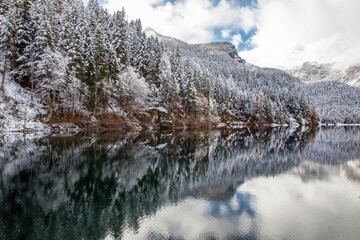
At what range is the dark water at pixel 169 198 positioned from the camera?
26.0ft

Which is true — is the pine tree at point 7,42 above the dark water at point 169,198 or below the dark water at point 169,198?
above

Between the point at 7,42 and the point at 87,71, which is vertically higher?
the point at 7,42

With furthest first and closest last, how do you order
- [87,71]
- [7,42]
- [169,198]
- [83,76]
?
[87,71]
[83,76]
[7,42]
[169,198]

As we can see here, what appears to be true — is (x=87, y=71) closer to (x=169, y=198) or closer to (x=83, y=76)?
(x=83, y=76)

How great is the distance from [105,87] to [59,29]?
1553 cm

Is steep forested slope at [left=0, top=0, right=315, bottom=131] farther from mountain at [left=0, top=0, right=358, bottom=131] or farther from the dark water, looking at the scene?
the dark water

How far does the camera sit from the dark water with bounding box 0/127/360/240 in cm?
791

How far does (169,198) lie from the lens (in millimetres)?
11273

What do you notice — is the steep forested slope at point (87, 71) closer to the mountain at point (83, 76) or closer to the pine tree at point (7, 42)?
the pine tree at point (7, 42)

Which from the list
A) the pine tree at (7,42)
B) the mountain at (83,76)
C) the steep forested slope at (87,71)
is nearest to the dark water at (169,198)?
the mountain at (83,76)

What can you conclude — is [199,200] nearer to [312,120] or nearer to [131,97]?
[131,97]

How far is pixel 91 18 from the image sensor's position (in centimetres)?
5316

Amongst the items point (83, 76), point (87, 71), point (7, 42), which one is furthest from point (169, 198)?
point (7, 42)

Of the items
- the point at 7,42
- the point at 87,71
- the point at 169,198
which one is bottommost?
the point at 169,198
